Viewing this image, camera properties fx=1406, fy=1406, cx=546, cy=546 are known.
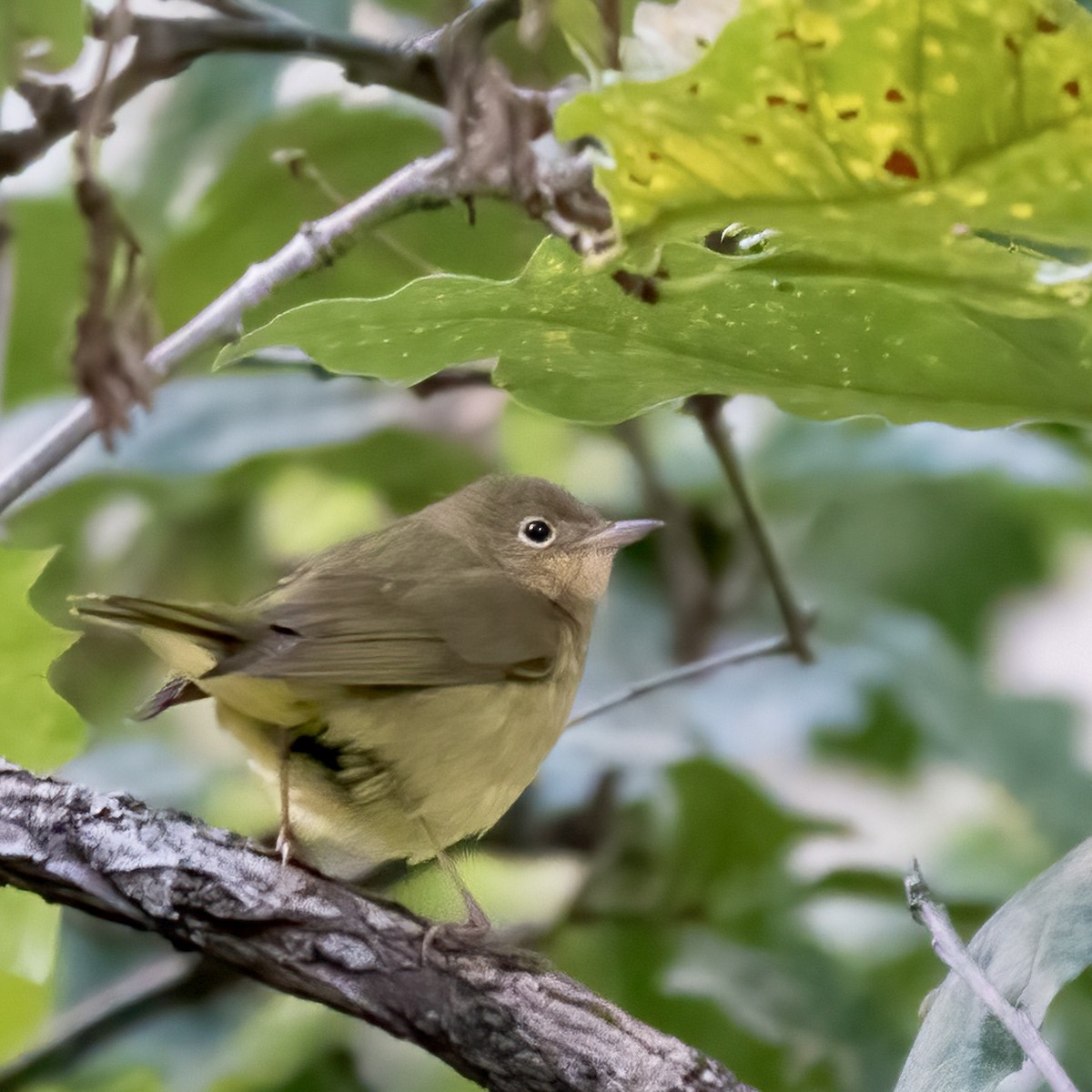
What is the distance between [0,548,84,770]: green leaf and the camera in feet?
4.44

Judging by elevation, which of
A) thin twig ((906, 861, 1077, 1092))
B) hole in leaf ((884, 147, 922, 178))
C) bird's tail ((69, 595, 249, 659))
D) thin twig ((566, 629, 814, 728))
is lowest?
thin twig ((566, 629, 814, 728))

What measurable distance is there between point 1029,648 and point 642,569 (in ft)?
6.53

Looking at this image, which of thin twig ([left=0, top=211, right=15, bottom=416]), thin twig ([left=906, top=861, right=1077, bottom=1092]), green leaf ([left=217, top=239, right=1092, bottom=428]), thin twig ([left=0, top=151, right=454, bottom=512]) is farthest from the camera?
thin twig ([left=0, top=211, right=15, bottom=416])

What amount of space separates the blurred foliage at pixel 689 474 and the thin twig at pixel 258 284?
1.9 inches

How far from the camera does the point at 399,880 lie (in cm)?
227

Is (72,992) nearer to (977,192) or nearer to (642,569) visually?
(642,569)

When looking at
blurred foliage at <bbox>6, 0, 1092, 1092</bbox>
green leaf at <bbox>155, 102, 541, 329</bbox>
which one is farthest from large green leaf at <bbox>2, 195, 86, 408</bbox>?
green leaf at <bbox>155, 102, 541, 329</bbox>

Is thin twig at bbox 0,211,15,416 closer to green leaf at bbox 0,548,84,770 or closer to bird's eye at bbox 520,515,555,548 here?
bird's eye at bbox 520,515,555,548

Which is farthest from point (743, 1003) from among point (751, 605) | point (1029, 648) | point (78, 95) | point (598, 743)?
point (1029, 648)

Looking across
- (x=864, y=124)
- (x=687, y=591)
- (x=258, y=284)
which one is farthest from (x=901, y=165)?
(x=687, y=591)

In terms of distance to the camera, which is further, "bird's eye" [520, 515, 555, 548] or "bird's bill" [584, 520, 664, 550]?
"bird's eye" [520, 515, 555, 548]

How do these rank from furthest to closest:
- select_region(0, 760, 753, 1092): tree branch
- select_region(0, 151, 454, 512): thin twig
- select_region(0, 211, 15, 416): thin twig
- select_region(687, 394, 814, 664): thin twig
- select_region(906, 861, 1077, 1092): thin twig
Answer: select_region(0, 211, 15, 416): thin twig
select_region(687, 394, 814, 664): thin twig
select_region(0, 151, 454, 512): thin twig
select_region(0, 760, 753, 1092): tree branch
select_region(906, 861, 1077, 1092): thin twig

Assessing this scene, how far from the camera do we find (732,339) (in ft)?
3.71

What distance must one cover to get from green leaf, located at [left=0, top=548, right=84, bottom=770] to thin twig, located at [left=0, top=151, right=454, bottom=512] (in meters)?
0.19
